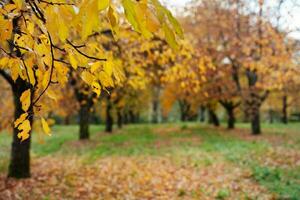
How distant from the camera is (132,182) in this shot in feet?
33.5

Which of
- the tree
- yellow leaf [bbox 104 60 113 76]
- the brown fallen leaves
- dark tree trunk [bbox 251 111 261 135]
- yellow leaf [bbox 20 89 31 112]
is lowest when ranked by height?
the brown fallen leaves

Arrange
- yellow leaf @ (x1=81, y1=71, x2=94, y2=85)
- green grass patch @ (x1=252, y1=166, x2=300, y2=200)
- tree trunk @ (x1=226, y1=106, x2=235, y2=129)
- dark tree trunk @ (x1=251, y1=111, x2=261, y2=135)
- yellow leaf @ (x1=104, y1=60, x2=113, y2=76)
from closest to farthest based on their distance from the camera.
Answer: yellow leaf @ (x1=104, y1=60, x2=113, y2=76)
yellow leaf @ (x1=81, y1=71, x2=94, y2=85)
green grass patch @ (x1=252, y1=166, x2=300, y2=200)
dark tree trunk @ (x1=251, y1=111, x2=261, y2=135)
tree trunk @ (x1=226, y1=106, x2=235, y2=129)

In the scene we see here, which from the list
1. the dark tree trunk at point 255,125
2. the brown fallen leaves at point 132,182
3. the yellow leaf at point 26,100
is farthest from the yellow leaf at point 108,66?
the dark tree trunk at point 255,125

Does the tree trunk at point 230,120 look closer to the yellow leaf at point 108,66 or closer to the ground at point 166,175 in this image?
the ground at point 166,175

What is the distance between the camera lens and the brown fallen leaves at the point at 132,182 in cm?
877

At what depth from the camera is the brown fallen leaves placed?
345 inches

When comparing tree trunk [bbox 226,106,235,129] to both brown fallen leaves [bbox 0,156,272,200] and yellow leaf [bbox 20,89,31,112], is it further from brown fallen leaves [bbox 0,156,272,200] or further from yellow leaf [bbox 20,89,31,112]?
yellow leaf [bbox 20,89,31,112]

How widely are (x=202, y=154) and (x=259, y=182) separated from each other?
224 inches

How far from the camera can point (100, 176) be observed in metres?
10.9

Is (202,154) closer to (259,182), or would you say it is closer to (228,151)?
(228,151)

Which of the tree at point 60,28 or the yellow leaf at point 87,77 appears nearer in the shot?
the tree at point 60,28

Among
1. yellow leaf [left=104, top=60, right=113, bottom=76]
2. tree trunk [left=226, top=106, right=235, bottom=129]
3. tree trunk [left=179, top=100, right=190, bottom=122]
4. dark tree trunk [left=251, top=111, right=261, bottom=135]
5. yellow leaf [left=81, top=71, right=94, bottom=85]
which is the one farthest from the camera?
tree trunk [left=179, top=100, right=190, bottom=122]

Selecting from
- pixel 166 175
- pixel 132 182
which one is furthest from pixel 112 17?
pixel 166 175

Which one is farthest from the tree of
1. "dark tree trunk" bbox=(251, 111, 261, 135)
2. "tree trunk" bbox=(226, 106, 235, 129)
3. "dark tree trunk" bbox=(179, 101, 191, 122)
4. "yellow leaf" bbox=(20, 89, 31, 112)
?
"dark tree trunk" bbox=(179, 101, 191, 122)
